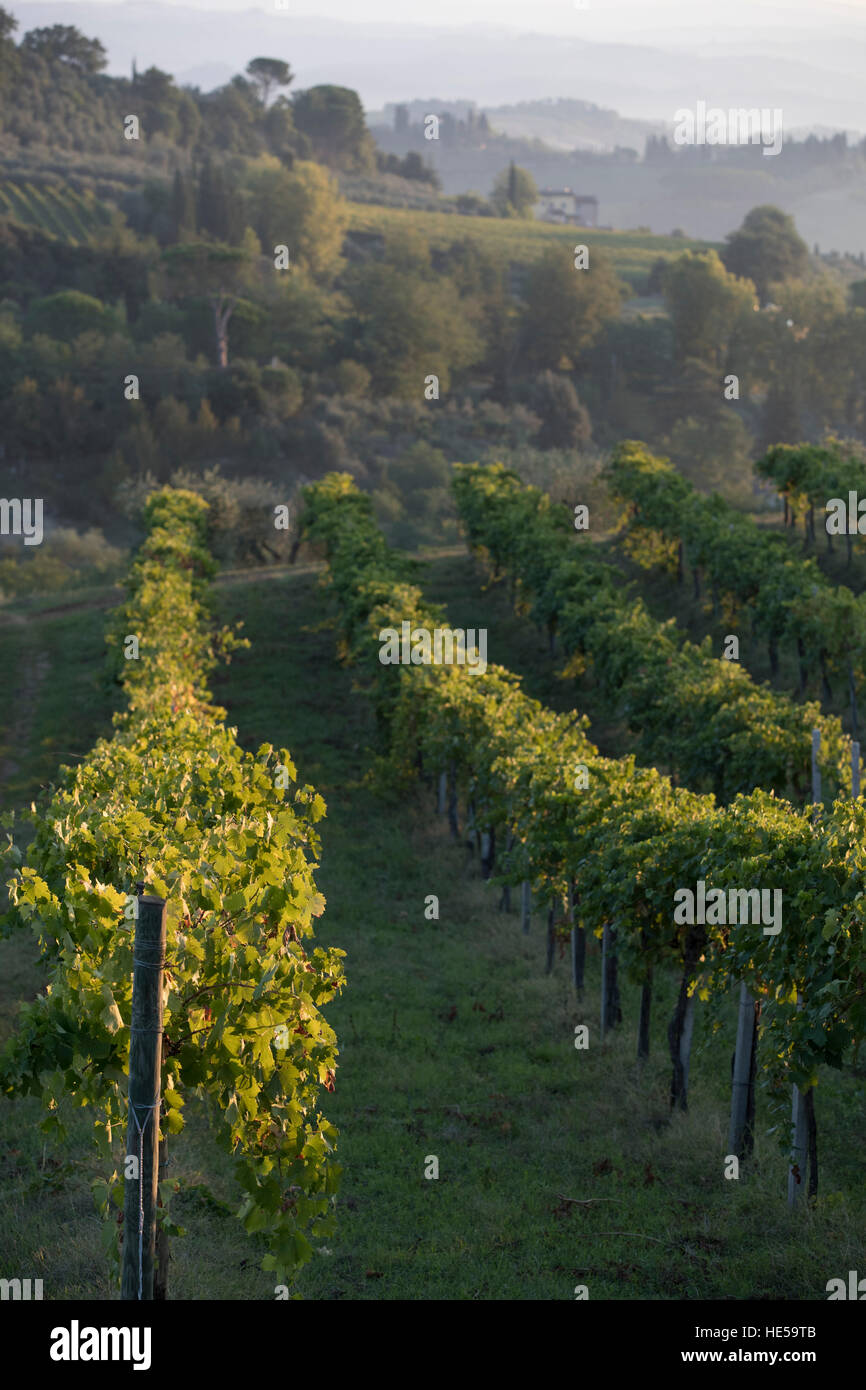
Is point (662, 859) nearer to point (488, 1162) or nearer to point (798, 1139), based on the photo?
point (798, 1139)

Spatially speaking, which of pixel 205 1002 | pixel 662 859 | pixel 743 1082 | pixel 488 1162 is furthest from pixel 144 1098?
pixel 743 1082

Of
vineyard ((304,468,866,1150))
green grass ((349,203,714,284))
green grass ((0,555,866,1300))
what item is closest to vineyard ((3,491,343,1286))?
green grass ((0,555,866,1300))

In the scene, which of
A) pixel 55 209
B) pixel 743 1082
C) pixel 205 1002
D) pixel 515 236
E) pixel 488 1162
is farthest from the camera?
pixel 515 236

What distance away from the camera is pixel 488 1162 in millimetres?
11359

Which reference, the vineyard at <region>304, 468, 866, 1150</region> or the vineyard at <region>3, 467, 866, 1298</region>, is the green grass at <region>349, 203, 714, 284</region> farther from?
the vineyard at <region>3, 467, 866, 1298</region>

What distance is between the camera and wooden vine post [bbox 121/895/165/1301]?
649 centimetres

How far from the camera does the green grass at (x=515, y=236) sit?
132 metres

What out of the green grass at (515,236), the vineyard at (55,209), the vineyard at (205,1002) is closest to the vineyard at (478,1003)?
the vineyard at (205,1002)

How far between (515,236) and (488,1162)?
482 feet

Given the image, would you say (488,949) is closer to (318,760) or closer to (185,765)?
(185,765)

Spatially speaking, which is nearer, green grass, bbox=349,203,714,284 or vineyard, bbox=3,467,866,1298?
vineyard, bbox=3,467,866,1298

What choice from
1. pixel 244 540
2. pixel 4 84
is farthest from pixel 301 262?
pixel 244 540

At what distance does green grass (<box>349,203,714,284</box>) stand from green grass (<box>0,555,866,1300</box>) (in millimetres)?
113449

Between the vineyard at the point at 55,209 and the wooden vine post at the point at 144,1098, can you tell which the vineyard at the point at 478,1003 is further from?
the vineyard at the point at 55,209
